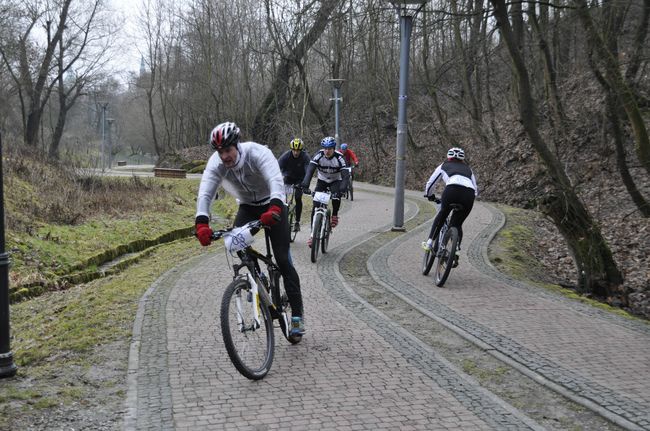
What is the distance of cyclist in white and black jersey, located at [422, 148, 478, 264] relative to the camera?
29.6 feet

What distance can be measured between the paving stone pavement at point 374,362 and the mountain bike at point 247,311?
18 cm

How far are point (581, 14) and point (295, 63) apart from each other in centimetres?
2644

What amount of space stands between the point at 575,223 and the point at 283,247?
6461mm

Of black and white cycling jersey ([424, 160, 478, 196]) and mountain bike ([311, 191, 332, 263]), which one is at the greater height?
black and white cycling jersey ([424, 160, 478, 196])

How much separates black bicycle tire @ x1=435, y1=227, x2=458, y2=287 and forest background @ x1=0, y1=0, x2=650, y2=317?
7.90 feet

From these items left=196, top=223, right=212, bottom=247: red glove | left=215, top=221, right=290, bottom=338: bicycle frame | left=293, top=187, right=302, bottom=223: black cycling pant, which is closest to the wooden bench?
left=293, top=187, right=302, bottom=223: black cycling pant

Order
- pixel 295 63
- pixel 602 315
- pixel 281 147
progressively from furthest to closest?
pixel 281 147
pixel 295 63
pixel 602 315

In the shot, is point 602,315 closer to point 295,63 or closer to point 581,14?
point 581,14

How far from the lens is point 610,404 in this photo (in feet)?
15.6

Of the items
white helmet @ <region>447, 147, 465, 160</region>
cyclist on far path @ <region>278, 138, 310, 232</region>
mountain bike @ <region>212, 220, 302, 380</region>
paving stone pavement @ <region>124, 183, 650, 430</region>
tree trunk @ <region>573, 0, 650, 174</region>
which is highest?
tree trunk @ <region>573, 0, 650, 174</region>

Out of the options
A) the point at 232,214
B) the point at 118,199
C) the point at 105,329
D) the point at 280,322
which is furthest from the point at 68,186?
the point at 280,322

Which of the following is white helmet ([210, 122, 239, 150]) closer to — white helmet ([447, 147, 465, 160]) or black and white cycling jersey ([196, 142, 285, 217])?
black and white cycling jersey ([196, 142, 285, 217])

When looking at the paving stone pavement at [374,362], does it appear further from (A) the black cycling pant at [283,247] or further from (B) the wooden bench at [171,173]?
(B) the wooden bench at [171,173]

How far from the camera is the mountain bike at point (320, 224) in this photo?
416 inches
